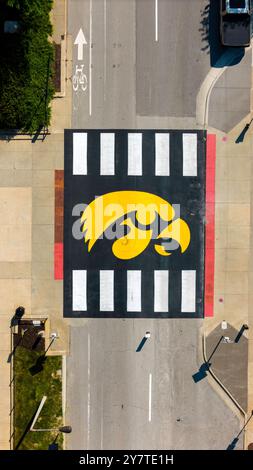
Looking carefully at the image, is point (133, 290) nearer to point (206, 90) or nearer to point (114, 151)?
point (114, 151)

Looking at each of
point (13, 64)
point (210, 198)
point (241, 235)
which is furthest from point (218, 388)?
point (13, 64)

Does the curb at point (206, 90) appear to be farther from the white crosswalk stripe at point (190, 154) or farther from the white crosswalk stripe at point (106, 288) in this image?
the white crosswalk stripe at point (106, 288)

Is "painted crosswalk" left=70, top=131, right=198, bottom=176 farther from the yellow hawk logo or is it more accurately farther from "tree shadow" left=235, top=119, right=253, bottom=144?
"tree shadow" left=235, top=119, right=253, bottom=144

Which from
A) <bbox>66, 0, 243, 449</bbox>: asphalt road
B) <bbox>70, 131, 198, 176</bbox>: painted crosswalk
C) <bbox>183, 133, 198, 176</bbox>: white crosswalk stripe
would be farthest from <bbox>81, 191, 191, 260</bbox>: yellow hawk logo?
<bbox>66, 0, 243, 449</bbox>: asphalt road

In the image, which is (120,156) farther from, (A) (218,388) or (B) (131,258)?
(A) (218,388)

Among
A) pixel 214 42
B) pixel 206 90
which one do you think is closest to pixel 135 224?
pixel 206 90

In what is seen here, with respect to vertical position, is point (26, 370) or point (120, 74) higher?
point (120, 74)
